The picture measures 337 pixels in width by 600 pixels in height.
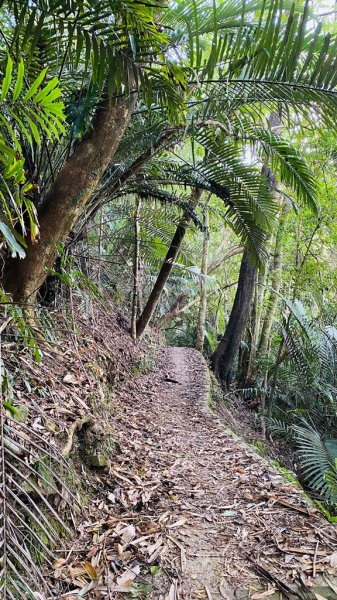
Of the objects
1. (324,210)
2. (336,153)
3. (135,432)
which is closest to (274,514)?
(135,432)

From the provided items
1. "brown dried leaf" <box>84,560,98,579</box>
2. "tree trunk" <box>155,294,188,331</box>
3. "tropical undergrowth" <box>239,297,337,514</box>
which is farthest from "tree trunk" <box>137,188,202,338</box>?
"tree trunk" <box>155,294,188,331</box>

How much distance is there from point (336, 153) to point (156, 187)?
10.6 ft

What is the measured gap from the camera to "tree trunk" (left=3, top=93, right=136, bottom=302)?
228cm

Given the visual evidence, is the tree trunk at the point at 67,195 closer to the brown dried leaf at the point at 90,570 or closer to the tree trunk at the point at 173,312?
the brown dried leaf at the point at 90,570

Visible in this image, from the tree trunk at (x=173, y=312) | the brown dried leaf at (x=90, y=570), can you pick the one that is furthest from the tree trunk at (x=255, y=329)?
the brown dried leaf at (x=90, y=570)

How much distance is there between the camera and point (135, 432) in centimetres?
305

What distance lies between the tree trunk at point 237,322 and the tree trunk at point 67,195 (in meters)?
4.99

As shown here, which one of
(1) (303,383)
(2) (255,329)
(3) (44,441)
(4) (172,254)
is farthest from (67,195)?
(2) (255,329)

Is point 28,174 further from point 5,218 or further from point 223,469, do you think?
point 223,469

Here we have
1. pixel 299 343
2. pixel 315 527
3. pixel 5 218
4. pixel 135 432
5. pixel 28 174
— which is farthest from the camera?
pixel 299 343

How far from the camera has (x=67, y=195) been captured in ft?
7.53

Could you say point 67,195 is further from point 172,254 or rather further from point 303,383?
point 303,383

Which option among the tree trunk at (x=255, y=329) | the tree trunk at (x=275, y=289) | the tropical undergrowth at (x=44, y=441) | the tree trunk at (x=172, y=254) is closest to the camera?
the tropical undergrowth at (x=44, y=441)

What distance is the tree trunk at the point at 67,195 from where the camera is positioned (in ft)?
7.47
